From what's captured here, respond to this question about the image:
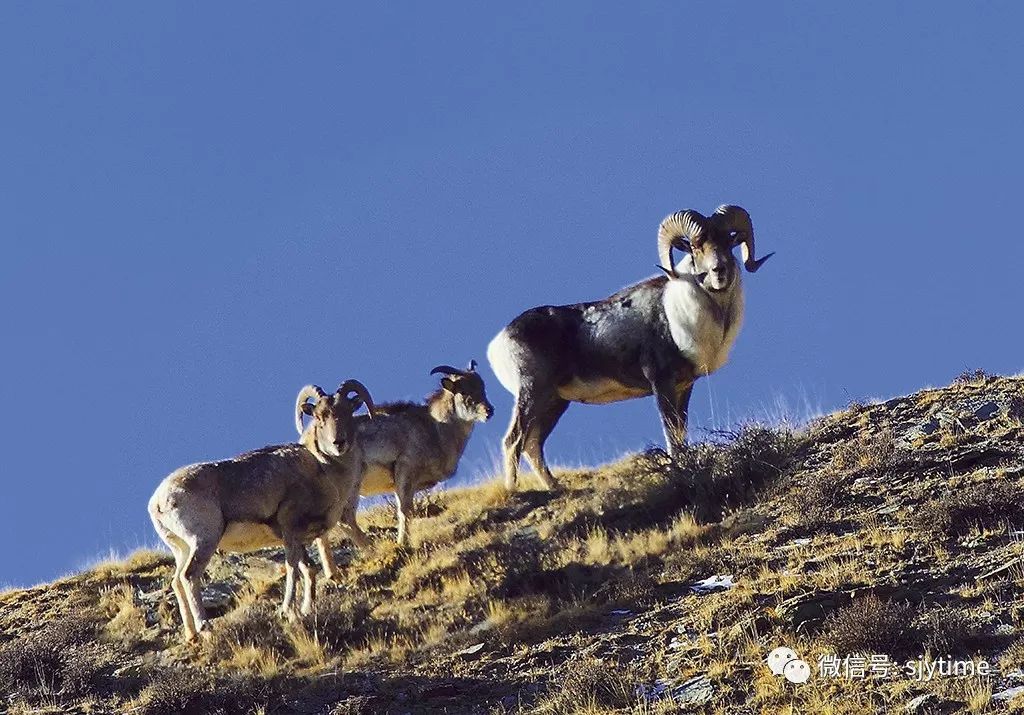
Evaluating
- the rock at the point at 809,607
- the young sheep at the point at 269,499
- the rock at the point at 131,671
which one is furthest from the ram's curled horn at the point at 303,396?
the rock at the point at 809,607

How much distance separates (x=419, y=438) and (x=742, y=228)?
482 cm

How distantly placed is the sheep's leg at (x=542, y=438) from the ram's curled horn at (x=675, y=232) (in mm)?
2231

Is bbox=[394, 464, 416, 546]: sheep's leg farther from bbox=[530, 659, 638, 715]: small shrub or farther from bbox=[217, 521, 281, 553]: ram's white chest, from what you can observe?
bbox=[530, 659, 638, 715]: small shrub

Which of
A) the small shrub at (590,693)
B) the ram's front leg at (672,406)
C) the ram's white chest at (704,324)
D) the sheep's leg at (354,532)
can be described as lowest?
the small shrub at (590,693)

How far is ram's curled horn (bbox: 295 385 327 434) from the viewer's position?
1850 centimetres

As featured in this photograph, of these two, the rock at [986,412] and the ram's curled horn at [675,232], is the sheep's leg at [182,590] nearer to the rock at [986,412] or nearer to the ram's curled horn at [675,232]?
the ram's curled horn at [675,232]

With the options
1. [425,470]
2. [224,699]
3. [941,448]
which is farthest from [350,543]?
[941,448]

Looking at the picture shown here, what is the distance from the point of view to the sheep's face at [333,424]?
18094mm

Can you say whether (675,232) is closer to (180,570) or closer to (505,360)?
(505,360)

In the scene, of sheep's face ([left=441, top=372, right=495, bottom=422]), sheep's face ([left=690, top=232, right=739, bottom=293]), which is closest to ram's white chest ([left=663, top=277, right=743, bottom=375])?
sheep's face ([left=690, top=232, right=739, bottom=293])

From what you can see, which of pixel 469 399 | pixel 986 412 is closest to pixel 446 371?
pixel 469 399

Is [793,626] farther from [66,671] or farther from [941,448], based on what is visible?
[66,671]

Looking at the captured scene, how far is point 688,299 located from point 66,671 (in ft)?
27.7

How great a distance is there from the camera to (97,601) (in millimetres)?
19297
